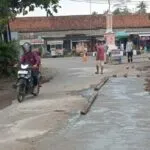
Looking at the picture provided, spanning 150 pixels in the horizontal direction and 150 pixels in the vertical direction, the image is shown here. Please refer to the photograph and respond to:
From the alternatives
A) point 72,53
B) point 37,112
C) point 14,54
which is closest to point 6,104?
point 37,112

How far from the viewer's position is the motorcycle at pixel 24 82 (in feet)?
59.4

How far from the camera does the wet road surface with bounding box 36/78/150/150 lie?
10375 mm

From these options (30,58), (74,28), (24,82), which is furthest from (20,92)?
(74,28)

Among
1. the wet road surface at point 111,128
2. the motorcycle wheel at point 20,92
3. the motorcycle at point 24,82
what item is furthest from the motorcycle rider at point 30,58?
the wet road surface at point 111,128

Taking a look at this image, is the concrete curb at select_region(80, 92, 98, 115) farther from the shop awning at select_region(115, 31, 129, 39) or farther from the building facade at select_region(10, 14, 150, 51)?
the building facade at select_region(10, 14, 150, 51)

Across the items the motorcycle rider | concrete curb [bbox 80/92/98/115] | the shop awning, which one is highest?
the motorcycle rider

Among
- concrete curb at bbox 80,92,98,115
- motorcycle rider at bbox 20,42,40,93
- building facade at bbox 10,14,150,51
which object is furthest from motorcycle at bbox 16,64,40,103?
building facade at bbox 10,14,150,51

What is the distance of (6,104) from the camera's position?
17.7m

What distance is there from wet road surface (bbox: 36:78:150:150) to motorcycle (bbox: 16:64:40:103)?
2351 millimetres

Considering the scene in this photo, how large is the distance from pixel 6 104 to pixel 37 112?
282 cm

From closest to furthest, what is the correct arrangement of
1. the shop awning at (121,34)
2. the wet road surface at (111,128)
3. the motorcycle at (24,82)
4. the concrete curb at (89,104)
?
1. the wet road surface at (111,128)
2. the concrete curb at (89,104)
3. the motorcycle at (24,82)
4. the shop awning at (121,34)

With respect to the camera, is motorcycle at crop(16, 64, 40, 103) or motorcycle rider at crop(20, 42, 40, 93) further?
motorcycle rider at crop(20, 42, 40, 93)

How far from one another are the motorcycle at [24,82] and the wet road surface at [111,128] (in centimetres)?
235

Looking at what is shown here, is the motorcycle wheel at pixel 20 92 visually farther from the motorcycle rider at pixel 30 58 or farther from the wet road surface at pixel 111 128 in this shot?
the wet road surface at pixel 111 128
